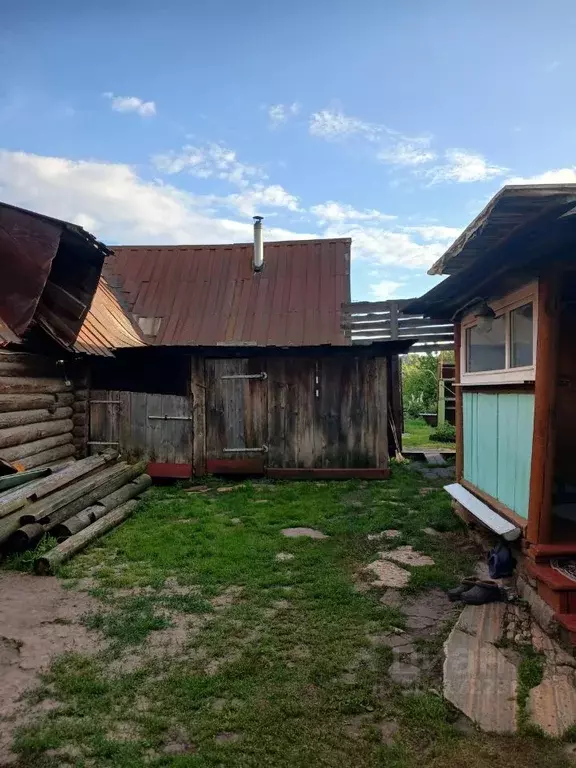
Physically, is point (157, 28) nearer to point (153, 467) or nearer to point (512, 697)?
point (153, 467)

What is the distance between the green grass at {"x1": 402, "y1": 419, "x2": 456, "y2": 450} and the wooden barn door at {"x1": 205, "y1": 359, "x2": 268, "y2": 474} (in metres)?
5.14

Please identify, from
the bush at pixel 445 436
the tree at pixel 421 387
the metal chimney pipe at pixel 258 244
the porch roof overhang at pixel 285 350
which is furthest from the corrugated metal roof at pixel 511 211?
the tree at pixel 421 387

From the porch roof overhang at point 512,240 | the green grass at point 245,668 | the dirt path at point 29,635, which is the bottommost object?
the dirt path at point 29,635

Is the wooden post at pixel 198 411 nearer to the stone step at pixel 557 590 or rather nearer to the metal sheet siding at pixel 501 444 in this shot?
the metal sheet siding at pixel 501 444

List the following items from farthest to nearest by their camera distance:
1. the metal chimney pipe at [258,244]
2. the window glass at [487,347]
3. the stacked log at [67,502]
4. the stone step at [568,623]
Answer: the metal chimney pipe at [258,244]
the stacked log at [67,502]
the window glass at [487,347]
the stone step at [568,623]

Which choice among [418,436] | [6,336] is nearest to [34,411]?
[6,336]

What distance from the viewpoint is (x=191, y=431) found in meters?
10.3

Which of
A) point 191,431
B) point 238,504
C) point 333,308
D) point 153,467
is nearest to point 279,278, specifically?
point 333,308

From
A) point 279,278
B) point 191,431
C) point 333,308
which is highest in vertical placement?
point 279,278

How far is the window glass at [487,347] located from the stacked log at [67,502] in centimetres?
478

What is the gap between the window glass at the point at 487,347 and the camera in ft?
16.5

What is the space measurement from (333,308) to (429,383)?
11.7 m

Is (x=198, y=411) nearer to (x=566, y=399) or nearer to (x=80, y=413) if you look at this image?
(x=80, y=413)

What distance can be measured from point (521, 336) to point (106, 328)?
8557 millimetres
